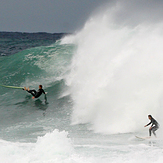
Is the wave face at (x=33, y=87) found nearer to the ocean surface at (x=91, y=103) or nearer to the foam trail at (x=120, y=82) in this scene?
the ocean surface at (x=91, y=103)

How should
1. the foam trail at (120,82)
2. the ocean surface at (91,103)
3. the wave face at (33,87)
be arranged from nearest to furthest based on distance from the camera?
the ocean surface at (91,103) < the foam trail at (120,82) < the wave face at (33,87)

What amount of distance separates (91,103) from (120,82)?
1622 millimetres

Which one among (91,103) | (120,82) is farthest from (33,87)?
(120,82)

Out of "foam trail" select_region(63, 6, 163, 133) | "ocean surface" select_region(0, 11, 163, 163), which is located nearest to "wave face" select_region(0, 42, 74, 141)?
"ocean surface" select_region(0, 11, 163, 163)

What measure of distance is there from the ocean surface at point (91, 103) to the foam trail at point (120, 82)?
4 centimetres

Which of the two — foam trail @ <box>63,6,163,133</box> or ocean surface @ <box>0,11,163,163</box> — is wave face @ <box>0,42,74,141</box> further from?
foam trail @ <box>63,6,163,133</box>

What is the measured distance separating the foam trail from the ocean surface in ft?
0.12

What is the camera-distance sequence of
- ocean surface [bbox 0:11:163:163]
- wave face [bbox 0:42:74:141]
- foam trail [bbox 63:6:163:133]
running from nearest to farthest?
ocean surface [bbox 0:11:163:163] < foam trail [bbox 63:6:163:133] < wave face [bbox 0:42:74:141]

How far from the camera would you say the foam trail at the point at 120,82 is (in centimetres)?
1048

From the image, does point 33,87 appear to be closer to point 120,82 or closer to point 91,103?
point 91,103

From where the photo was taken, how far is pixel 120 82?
12211 mm

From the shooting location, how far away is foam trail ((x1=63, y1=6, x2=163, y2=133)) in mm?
10477

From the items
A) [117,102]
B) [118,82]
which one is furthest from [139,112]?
[118,82]

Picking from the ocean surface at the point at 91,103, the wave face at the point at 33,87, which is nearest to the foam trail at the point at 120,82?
the ocean surface at the point at 91,103
